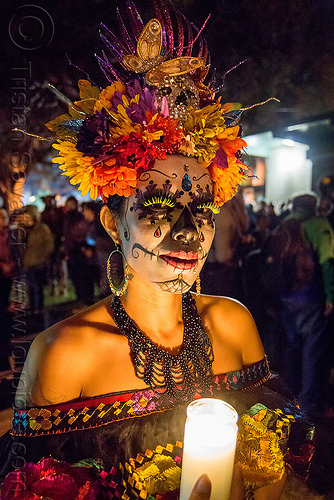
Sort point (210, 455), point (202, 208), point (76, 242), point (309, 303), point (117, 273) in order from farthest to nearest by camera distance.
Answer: point (76, 242) → point (309, 303) → point (117, 273) → point (202, 208) → point (210, 455)

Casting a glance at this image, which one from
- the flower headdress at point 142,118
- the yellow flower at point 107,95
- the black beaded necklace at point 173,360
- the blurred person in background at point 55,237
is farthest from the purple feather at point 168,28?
the blurred person in background at point 55,237

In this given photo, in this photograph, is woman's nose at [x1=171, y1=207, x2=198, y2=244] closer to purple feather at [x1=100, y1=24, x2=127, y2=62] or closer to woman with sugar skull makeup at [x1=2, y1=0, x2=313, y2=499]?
woman with sugar skull makeup at [x1=2, y1=0, x2=313, y2=499]

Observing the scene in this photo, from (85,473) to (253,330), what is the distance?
1243 millimetres

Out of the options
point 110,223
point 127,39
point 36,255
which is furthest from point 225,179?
point 36,255

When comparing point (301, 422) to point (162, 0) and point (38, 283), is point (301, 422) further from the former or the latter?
point (38, 283)

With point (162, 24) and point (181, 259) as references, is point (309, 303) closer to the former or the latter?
point (181, 259)

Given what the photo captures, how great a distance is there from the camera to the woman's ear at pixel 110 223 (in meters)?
1.92

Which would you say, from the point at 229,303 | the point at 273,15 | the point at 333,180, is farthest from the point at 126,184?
the point at 273,15

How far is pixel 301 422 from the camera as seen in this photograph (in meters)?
1.81

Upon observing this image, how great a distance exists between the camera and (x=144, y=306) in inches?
75.2

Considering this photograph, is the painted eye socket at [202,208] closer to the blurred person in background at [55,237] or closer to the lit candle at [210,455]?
the lit candle at [210,455]

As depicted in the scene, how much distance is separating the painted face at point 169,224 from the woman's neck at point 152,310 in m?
0.16

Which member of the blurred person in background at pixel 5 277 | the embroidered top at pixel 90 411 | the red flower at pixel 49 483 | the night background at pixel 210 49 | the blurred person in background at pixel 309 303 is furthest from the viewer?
the blurred person in background at pixel 5 277

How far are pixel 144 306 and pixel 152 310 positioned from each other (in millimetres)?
51
